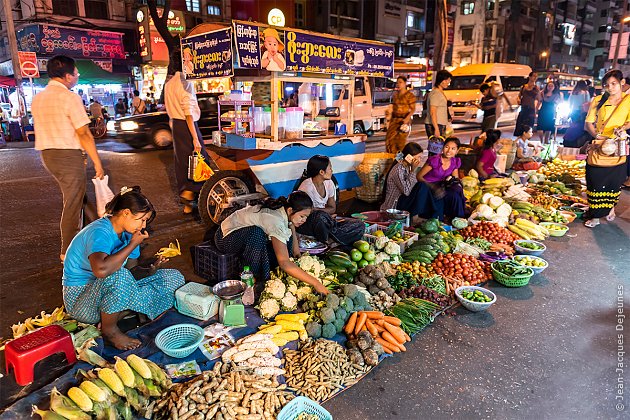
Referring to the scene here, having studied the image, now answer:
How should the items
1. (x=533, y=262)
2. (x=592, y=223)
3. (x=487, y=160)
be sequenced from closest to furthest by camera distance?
(x=533, y=262)
(x=592, y=223)
(x=487, y=160)

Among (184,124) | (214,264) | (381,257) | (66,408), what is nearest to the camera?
(66,408)

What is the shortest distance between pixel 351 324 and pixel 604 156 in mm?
4989

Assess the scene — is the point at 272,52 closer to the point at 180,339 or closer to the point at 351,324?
the point at 351,324

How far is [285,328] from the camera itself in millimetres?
3314

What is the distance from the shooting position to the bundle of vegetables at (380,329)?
10.6 feet

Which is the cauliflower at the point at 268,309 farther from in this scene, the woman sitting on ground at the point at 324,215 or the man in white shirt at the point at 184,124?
the man in white shirt at the point at 184,124

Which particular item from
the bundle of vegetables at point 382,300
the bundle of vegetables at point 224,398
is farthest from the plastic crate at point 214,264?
the bundle of vegetables at point 224,398

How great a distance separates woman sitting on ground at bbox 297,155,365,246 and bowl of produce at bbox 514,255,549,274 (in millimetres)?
1816

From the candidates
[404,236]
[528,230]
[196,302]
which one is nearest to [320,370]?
[196,302]

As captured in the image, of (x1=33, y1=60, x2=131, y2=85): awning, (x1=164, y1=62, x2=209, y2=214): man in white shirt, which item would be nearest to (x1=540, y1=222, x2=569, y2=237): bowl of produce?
(x1=164, y1=62, x2=209, y2=214): man in white shirt

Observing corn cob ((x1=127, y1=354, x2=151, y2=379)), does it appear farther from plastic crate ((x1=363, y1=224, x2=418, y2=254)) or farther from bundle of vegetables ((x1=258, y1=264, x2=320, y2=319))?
plastic crate ((x1=363, y1=224, x2=418, y2=254))

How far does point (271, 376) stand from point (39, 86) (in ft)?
79.9

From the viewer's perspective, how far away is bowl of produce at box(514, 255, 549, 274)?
4562mm

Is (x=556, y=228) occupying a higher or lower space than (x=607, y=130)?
lower
